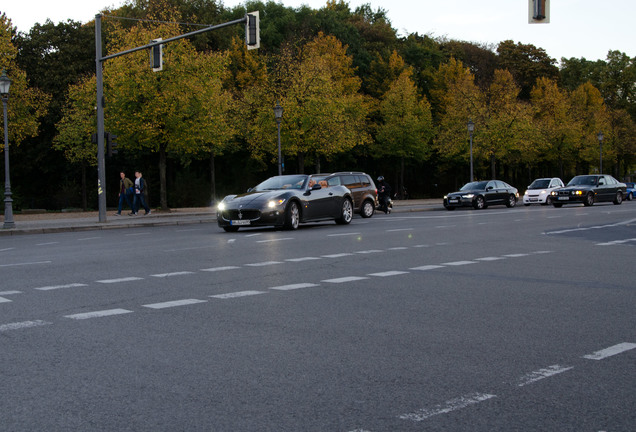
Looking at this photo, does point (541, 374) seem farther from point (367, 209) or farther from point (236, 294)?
point (367, 209)

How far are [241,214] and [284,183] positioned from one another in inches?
82.3

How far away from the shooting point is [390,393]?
15.1 feet

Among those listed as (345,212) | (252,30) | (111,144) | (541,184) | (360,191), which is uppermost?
(252,30)

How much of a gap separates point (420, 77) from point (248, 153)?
24938mm

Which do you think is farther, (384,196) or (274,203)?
(384,196)

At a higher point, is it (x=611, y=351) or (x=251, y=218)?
(x=251, y=218)

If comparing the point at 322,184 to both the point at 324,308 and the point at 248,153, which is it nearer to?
the point at 324,308

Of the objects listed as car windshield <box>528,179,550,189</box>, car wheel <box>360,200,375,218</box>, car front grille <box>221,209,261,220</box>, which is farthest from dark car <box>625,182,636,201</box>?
car front grille <box>221,209,261,220</box>

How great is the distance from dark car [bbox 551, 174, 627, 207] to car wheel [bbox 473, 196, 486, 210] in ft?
11.7

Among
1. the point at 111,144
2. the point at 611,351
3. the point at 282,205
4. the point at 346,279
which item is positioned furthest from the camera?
the point at 111,144

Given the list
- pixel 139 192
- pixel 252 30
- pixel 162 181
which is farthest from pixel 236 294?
pixel 162 181

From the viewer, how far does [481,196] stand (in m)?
40.0

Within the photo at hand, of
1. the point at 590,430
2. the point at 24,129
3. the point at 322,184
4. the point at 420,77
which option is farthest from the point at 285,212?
the point at 420,77

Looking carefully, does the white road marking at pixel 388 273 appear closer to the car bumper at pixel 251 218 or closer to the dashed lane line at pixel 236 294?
the dashed lane line at pixel 236 294
